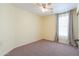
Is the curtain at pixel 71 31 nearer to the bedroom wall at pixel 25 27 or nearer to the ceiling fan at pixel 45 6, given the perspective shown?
the ceiling fan at pixel 45 6

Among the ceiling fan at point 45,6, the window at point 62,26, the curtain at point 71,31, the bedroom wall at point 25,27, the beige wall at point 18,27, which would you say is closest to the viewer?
the ceiling fan at point 45,6

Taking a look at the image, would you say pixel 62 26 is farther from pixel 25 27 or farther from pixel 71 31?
pixel 25 27

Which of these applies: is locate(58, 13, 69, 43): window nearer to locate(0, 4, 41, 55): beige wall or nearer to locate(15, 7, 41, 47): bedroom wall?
locate(0, 4, 41, 55): beige wall

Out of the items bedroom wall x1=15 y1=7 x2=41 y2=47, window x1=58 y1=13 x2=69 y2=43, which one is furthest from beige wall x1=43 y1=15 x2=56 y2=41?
bedroom wall x1=15 y1=7 x2=41 y2=47

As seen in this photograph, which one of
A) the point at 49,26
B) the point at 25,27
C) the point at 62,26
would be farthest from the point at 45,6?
the point at 25,27

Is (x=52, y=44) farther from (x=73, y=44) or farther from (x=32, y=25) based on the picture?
(x=32, y=25)

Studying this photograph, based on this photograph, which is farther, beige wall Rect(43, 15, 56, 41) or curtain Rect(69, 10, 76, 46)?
curtain Rect(69, 10, 76, 46)

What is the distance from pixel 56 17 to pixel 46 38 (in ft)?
2.12

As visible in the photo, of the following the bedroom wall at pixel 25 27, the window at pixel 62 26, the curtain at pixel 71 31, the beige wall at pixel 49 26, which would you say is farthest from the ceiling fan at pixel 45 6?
the curtain at pixel 71 31

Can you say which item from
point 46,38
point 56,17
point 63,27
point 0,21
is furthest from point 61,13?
point 0,21

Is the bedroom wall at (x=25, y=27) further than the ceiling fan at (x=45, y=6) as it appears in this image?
Yes

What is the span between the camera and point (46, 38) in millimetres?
2098

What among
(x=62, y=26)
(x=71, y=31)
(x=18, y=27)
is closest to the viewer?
(x=62, y=26)

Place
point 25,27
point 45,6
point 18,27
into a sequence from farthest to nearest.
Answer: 1. point 25,27
2. point 18,27
3. point 45,6
